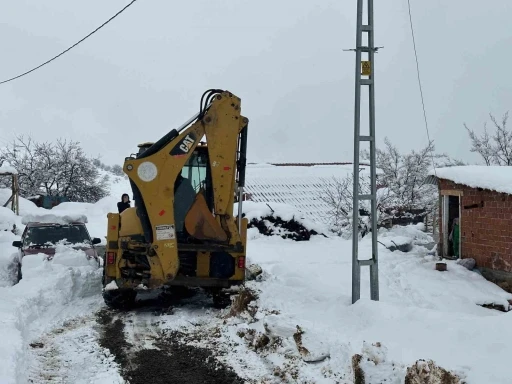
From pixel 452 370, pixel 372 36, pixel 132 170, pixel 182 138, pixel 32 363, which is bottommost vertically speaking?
pixel 32 363

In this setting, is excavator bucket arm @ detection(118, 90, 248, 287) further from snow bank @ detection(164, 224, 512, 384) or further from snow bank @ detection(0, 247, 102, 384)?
snow bank @ detection(0, 247, 102, 384)

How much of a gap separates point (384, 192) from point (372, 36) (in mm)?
19449

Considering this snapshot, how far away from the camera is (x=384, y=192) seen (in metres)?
27.0

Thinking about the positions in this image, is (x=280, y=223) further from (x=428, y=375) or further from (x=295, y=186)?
(x=428, y=375)

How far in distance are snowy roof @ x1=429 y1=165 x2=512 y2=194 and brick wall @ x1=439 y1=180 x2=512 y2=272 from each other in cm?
23

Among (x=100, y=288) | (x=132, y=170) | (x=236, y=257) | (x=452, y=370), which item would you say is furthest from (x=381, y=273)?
(x=452, y=370)

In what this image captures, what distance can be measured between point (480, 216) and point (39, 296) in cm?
1129

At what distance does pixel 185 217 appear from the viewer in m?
9.48

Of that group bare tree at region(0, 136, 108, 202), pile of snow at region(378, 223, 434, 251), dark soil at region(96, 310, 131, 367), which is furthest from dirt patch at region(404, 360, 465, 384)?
bare tree at region(0, 136, 108, 202)

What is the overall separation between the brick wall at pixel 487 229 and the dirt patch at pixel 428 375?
998 cm

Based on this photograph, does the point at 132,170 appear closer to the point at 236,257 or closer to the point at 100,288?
the point at 236,257

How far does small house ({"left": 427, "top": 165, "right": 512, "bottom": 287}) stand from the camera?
14305 millimetres

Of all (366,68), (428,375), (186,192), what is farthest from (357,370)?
(186,192)

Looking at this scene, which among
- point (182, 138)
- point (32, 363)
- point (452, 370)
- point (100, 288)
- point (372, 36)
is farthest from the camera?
point (100, 288)
